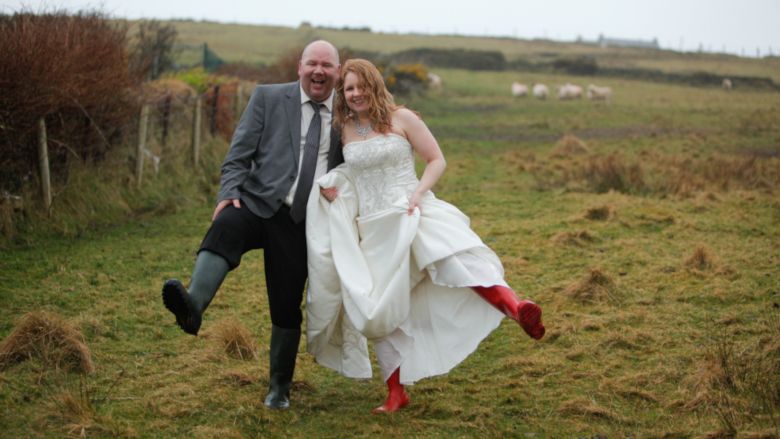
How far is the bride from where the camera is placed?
16.6 feet

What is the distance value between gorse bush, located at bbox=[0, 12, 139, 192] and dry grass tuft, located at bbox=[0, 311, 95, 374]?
15.4 feet

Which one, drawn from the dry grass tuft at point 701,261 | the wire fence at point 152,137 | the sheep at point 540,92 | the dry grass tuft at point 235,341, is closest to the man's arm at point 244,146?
the dry grass tuft at point 235,341

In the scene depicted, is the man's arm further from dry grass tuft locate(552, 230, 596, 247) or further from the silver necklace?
dry grass tuft locate(552, 230, 596, 247)

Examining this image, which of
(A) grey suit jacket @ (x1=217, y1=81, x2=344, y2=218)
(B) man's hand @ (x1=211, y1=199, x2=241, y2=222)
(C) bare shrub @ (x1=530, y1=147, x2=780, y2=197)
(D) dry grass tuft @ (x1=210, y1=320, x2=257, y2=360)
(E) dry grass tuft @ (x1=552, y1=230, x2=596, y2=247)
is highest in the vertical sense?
(A) grey suit jacket @ (x1=217, y1=81, x2=344, y2=218)

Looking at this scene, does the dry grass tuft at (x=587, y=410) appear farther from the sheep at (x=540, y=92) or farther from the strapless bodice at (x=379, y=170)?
the sheep at (x=540, y=92)

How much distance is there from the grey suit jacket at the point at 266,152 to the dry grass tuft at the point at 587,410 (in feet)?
6.32

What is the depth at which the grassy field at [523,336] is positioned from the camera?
502 cm

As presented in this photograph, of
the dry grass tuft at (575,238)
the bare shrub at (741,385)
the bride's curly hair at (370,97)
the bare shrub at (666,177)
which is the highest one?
the bride's curly hair at (370,97)

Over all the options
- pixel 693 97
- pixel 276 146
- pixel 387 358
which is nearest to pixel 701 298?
pixel 387 358

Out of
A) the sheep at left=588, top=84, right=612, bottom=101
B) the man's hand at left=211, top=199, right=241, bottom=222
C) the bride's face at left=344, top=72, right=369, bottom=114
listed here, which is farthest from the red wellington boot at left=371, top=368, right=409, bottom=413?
the sheep at left=588, top=84, right=612, bottom=101

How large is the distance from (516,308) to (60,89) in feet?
25.3

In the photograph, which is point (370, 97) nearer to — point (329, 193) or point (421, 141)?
point (421, 141)

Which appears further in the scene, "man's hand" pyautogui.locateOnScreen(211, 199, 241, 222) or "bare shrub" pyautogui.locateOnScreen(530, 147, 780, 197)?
"bare shrub" pyautogui.locateOnScreen(530, 147, 780, 197)

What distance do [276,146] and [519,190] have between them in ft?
33.8
